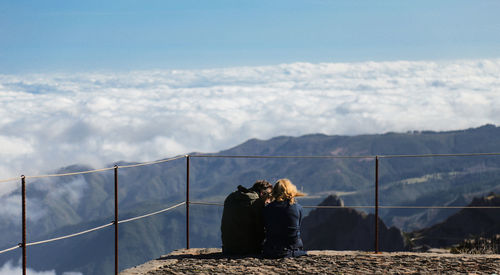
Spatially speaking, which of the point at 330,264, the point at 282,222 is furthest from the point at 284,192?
the point at 330,264

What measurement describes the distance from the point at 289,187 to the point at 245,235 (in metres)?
1.39

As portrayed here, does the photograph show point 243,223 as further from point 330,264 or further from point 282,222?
point 330,264

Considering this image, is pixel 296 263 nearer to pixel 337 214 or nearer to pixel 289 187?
pixel 289 187

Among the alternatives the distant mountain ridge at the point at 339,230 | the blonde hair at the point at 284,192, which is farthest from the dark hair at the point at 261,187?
the distant mountain ridge at the point at 339,230

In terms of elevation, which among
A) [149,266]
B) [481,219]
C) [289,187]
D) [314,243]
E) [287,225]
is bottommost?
[314,243]

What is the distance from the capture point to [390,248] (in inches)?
4451

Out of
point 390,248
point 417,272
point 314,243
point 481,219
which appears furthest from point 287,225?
point 314,243

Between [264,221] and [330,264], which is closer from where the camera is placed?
[330,264]

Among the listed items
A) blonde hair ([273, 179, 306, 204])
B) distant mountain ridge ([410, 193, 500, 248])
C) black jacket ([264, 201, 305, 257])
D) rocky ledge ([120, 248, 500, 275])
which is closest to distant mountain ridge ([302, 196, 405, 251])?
distant mountain ridge ([410, 193, 500, 248])

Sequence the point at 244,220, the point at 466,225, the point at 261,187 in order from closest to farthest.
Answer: the point at 244,220, the point at 261,187, the point at 466,225

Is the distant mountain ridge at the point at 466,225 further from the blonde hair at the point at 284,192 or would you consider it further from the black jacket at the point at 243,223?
the blonde hair at the point at 284,192

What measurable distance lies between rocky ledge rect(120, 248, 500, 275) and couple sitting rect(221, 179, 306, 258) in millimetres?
262

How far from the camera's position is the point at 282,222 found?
10.8 meters

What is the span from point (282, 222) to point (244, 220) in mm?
836
